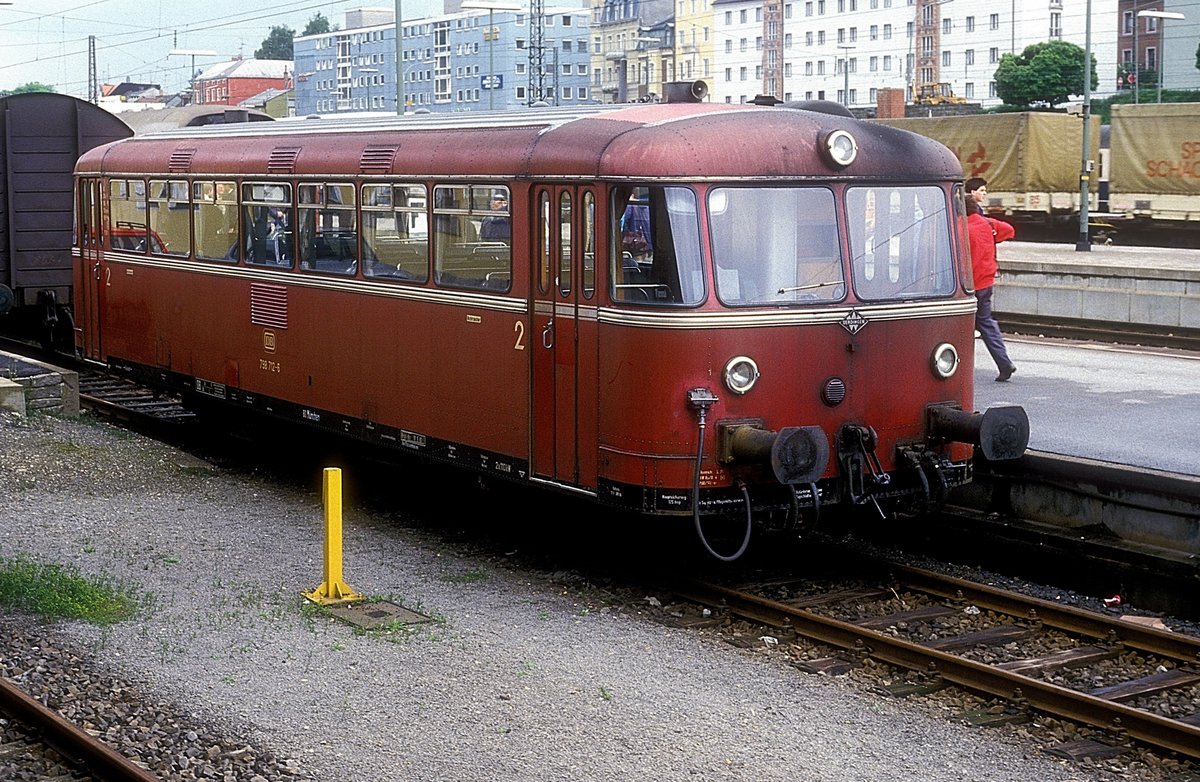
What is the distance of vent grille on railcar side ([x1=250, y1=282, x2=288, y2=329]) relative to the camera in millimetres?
12656

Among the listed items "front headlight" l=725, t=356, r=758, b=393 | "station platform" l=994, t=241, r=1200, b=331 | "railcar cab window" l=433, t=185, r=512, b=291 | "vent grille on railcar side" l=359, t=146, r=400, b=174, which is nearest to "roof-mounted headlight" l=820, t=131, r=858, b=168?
"front headlight" l=725, t=356, r=758, b=393

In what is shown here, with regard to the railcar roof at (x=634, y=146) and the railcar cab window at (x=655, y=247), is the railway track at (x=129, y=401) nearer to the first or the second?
the railcar roof at (x=634, y=146)

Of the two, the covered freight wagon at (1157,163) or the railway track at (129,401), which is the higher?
the covered freight wagon at (1157,163)

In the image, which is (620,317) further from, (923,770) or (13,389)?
(13,389)

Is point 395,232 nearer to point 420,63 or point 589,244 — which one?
point 589,244

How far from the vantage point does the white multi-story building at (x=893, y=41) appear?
295 ft

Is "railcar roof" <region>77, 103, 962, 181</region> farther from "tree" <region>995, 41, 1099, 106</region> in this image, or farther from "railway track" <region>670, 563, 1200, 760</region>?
"tree" <region>995, 41, 1099, 106</region>

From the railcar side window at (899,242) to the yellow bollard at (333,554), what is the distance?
10.7ft

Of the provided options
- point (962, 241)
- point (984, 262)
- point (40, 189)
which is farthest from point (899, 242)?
point (40, 189)

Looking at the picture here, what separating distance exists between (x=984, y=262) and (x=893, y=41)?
84647 mm

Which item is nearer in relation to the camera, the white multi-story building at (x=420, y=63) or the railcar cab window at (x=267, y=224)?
the railcar cab window at (x=267, y=224)

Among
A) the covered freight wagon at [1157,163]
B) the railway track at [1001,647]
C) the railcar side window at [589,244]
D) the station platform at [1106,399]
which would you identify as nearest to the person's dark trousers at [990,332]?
the station platform at [1106,399]

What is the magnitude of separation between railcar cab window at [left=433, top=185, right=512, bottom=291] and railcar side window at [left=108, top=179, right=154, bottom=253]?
5.12 meters

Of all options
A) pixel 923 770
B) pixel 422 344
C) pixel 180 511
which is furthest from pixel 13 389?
pixel 923 770
